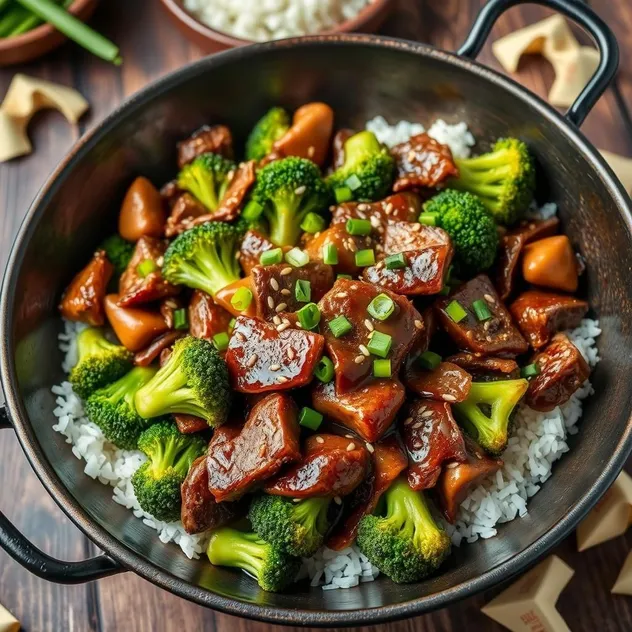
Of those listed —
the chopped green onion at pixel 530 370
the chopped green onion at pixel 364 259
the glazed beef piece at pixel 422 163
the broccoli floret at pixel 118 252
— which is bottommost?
A: the broccoli floret at pixel 118 252

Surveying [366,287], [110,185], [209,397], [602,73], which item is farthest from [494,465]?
[110,185]

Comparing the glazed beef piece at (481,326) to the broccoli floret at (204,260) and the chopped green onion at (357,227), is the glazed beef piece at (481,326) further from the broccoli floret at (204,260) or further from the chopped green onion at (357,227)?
the broccoli floret at (204,260)

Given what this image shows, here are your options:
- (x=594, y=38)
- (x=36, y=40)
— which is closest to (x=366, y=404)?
(x=594, y=38)

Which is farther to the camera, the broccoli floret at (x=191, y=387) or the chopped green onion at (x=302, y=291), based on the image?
the chopped green onion at (x=302, y=291)

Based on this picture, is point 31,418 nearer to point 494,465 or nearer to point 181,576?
point 181,576

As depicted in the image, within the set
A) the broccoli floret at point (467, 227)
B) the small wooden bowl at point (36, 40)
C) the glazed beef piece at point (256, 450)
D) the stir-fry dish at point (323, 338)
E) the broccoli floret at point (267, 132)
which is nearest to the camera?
the glazed beef piece at point (256, 450)

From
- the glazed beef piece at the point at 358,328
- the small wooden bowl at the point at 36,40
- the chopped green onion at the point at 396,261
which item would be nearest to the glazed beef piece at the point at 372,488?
the glazed beef piece at the point at 358,328
